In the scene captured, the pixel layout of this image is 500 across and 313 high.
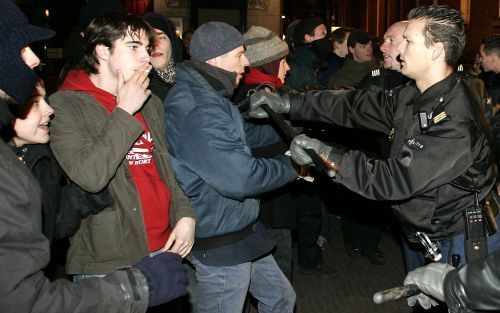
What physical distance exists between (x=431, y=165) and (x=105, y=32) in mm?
1723

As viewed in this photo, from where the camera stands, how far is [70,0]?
13.1 m

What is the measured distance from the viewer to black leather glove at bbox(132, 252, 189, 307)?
171cm

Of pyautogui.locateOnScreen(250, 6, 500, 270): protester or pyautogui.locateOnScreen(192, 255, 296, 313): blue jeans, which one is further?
pyautogui.locateOnScreen(192, 255, 296, 313): blue jeans

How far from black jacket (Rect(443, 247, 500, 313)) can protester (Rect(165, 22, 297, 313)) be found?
1037mm

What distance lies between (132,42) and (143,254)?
42.3 inches

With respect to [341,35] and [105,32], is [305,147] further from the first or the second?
[341,35]

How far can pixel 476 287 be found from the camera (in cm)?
198

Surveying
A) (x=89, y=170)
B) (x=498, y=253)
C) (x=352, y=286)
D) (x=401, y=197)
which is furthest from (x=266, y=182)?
(x=352, y=286)

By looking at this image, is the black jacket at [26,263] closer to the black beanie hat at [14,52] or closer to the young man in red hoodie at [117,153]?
the black beanie hat at [14,52]

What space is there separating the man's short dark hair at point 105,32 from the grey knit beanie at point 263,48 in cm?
152

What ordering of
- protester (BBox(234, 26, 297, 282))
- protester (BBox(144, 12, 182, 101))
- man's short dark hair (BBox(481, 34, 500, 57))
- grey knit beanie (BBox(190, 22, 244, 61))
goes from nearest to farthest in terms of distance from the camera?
1. grey knit beanie (BBox(190, 22, 244, 61))
2. protester (BBox(144, 12, 182, 101))
3. protester (BBox(234, 26, 297, 282))
4. man's short dark hair (BBox(481, 34, 500, 57))

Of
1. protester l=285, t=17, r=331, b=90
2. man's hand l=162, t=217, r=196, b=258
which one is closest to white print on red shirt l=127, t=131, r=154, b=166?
man's hand l=162, t=217, r=196, b=258

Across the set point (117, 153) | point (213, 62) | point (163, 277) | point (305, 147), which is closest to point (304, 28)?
point (213, 62)

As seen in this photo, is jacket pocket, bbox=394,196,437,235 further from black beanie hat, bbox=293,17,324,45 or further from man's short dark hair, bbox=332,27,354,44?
man's short dark hair, bbox=332,27,354,44
